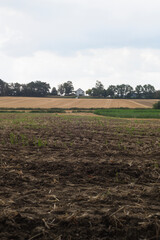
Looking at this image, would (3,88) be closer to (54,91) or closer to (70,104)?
(54,91)

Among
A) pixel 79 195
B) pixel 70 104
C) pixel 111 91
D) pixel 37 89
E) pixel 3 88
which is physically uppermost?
pixel 3 88

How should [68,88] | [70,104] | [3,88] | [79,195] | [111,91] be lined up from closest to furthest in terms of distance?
[79,195]
[70,104]
[3,88]
[111,91]
[68,88]

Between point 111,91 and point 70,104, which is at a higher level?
point 111,91

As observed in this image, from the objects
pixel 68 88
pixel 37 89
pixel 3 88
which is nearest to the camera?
pixel 3 88

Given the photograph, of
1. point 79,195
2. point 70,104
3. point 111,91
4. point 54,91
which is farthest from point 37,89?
point 79,195

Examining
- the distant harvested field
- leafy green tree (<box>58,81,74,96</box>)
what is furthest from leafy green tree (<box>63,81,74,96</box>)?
the distant harvested field

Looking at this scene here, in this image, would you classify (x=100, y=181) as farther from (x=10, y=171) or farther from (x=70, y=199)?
(x=10, y=171)

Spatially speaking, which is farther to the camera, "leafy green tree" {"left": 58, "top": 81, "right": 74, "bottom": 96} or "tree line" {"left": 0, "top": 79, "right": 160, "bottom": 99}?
"leafy green tree" {"left": 58, "top": 81, "right": 74, "bottom": 96}

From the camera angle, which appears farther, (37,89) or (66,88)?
(66,88)

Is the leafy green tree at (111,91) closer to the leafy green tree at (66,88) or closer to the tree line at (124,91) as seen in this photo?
the tree line at (124,91)

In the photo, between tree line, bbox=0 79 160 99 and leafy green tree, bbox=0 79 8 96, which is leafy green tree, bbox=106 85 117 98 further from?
leafy green tree, bbox=0 79 8 96

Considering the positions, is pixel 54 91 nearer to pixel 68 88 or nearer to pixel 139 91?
pixel 68 88

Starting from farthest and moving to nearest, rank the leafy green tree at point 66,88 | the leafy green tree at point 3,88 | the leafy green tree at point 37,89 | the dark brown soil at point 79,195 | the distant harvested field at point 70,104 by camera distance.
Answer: the leafy green tree at point 66,88 < the leafy green tree at point 37,89 < the leafy green tree at point 3,88 < the distant harvested field at point 70,104 < the dark brown soil at point 79,195

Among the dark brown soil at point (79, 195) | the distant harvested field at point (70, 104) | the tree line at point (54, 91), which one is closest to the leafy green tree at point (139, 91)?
the tree line at point (54, 91)
